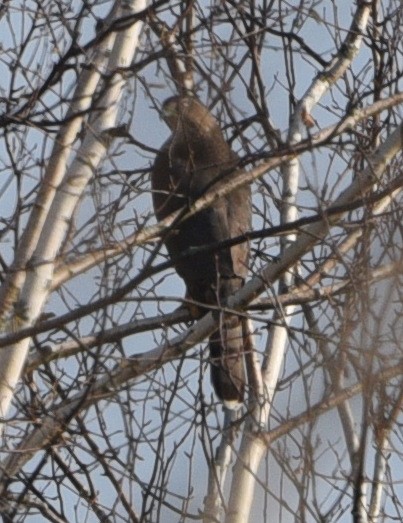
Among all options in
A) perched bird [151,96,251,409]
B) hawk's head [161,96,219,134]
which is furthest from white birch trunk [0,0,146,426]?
perched bird [151,96,251,409]

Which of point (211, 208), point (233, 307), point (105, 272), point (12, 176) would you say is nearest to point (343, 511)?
point (233, 307)

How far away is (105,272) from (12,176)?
72 cm

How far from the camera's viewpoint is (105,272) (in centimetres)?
478

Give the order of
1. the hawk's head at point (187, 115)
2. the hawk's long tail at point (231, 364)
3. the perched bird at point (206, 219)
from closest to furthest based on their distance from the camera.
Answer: the hawk's head at point (187, 115), the hawk's long tail at point (231, 364), the perched bird at point (206, 219)

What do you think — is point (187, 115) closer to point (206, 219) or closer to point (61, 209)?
point (206, 219)

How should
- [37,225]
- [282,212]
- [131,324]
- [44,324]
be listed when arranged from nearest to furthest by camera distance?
[44,324]
[37,225]
[131,324]
[282,212]

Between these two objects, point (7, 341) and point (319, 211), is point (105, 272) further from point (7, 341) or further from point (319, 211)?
point (319, 211)

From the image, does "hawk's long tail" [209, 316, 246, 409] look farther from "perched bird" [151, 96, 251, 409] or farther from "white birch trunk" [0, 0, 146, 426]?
"white birch trunk" [0, 0, 146, 426]

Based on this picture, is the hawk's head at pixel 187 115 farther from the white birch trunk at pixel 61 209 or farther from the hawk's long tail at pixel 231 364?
the hawk's long tail at pixel 231 364

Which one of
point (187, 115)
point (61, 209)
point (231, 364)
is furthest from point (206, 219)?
point (61, 209)

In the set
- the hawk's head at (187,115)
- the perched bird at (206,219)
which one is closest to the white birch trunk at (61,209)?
the hawk's head at (187,115)

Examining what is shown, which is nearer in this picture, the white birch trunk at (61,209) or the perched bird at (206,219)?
the white birch trunk at (61,209)

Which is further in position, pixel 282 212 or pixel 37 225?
pixel 282 212

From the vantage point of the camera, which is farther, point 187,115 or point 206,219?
point 206,219
